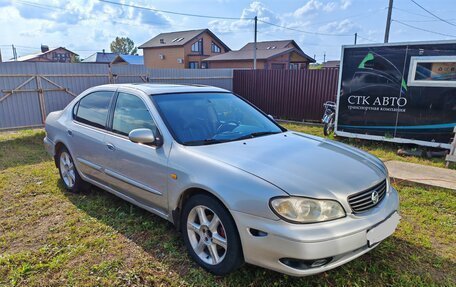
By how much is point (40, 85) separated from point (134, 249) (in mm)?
7802

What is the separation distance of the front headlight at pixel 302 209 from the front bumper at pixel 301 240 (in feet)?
0.13

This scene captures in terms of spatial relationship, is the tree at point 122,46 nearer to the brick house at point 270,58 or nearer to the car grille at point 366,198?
the brick house at point 270,58

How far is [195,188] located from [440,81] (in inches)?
249

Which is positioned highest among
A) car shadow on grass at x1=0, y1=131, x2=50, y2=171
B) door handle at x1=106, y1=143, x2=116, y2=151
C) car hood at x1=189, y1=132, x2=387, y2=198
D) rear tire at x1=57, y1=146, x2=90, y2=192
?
car hood at x1=189, y1=132, x2=387, y2=198

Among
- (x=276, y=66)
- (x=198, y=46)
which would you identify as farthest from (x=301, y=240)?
(x=198, y=46)

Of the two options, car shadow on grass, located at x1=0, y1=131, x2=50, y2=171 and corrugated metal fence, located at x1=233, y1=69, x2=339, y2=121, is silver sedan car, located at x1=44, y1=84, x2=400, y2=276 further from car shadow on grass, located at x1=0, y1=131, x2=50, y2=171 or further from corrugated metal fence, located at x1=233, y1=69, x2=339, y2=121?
corrugated metal fence, located at x1=233, y1=69, x2=339, y2=121

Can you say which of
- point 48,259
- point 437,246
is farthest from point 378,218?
point 48,259

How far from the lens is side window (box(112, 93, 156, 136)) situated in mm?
3187

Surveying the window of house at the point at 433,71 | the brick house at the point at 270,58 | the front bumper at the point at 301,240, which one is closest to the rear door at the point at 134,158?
the front bumper at the point at 301,240

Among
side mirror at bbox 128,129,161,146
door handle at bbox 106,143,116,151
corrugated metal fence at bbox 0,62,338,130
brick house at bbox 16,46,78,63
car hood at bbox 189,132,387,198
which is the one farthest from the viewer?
brick house at bbox 16,46,78,63

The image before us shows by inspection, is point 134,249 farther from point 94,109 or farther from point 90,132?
point 94,109

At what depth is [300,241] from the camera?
2.06m

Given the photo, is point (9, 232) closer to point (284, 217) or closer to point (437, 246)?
point (284, 217)

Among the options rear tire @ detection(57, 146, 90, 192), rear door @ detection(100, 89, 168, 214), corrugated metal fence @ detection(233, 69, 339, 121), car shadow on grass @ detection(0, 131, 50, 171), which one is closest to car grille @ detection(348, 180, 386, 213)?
rear door @ detection(100, 89, 168, 214)
